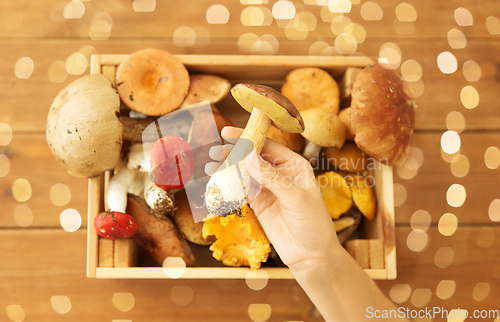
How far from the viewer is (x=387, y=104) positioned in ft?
3.78

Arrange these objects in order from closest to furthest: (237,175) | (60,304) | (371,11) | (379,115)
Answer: (237,175) < (379,115) < (60,304) < (371,11)

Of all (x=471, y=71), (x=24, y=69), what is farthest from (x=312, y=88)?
(x=24, y=69)

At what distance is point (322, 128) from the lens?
115 cm

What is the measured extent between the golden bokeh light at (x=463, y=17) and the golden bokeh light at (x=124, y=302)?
2017mm

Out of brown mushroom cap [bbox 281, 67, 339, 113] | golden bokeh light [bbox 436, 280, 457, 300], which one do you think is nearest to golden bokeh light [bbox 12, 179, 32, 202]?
brown mushroom cap [bbox 281, 67, 339, 113]

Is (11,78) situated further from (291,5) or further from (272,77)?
(291,5)

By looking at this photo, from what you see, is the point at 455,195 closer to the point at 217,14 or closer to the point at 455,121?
the point at 455,121

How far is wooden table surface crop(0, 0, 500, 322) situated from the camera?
147 cm

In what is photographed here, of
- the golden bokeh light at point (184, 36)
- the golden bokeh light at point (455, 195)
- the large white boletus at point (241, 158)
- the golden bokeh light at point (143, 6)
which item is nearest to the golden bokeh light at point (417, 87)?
the golden bokeh light at point (455, 195)

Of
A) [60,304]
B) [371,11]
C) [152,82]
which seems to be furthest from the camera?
[371,11]

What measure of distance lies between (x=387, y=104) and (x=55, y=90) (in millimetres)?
Answer: 1437

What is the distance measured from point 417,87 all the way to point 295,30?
64 cm

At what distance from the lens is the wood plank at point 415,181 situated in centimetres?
148

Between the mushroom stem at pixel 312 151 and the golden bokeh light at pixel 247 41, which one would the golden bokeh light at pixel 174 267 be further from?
the golden bokeh light at pixel 247 41
